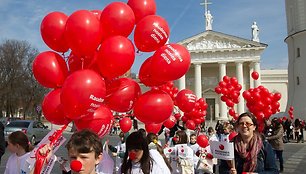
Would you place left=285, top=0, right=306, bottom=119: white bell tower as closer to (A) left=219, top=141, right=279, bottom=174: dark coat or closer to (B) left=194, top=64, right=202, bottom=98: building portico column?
(B) left=194, top=64, right=202, bottom=98: building portico column

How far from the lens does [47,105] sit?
13.0 feet

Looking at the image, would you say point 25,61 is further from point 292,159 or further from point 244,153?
point 244,153

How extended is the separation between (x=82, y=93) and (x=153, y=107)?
949mm

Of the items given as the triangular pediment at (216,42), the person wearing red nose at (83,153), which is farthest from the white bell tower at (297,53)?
the person wearing red nose at (83,153)

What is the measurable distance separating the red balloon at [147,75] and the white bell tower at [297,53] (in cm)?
3069

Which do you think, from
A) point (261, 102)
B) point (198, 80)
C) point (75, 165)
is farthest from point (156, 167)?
point (198, 80)

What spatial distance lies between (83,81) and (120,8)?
966 mm

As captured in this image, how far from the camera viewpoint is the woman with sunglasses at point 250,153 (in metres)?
3.34

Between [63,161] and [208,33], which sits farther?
[208,33]

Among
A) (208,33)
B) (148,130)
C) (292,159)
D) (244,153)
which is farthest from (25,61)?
(244,153)

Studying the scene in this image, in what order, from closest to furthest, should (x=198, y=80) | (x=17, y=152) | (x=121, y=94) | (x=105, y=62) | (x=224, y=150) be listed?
(x=224, y=150), (x=105, y=62), (x=17, y=152), (x=121, y=94), (x=198, y=80)

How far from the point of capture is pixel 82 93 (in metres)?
3.42

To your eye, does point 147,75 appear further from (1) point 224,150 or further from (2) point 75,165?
(2) point 75,165

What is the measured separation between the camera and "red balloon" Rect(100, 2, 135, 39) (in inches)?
151
